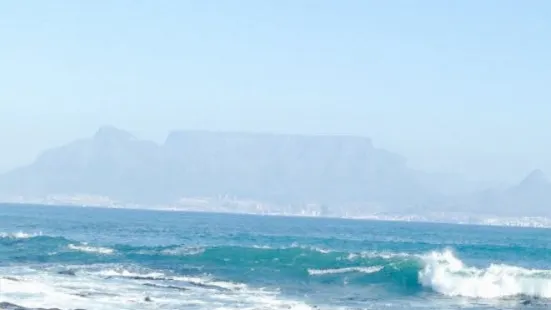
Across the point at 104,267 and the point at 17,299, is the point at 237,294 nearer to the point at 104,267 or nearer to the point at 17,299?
the point at 17,299

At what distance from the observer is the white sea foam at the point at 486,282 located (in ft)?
153

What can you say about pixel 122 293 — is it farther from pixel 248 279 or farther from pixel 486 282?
pixel 486 282

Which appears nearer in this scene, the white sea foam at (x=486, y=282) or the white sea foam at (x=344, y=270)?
the white sea foam at (x=486, y=282)

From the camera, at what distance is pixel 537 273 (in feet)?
161

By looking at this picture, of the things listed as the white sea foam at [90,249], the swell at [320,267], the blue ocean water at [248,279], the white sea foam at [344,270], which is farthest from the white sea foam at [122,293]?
the white sea foam at [90,249]

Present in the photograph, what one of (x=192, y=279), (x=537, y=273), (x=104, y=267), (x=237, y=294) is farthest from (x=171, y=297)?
(x=537, y=273)

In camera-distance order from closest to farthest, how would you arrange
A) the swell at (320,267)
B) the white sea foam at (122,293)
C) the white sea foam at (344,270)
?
the white sea foam at (122,293), the swell at (320,267), the white sea foam at (344,270)

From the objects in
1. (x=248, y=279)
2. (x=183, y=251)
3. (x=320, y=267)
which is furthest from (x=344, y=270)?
(x=183, y=251)

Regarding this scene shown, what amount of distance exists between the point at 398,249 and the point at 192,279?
127ft

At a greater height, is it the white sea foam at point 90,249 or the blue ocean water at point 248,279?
the white sea foam at point 90,249

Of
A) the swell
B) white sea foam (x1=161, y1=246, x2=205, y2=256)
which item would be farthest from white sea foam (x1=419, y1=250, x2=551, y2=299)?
white sea foam (x1=161, y1=246, x2=205, y2=256)

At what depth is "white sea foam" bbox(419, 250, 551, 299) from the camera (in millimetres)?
46531

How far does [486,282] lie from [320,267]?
35.3ft

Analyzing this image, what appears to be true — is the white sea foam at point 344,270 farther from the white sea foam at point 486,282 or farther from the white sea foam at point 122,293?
the white sea foam at point 122,293
